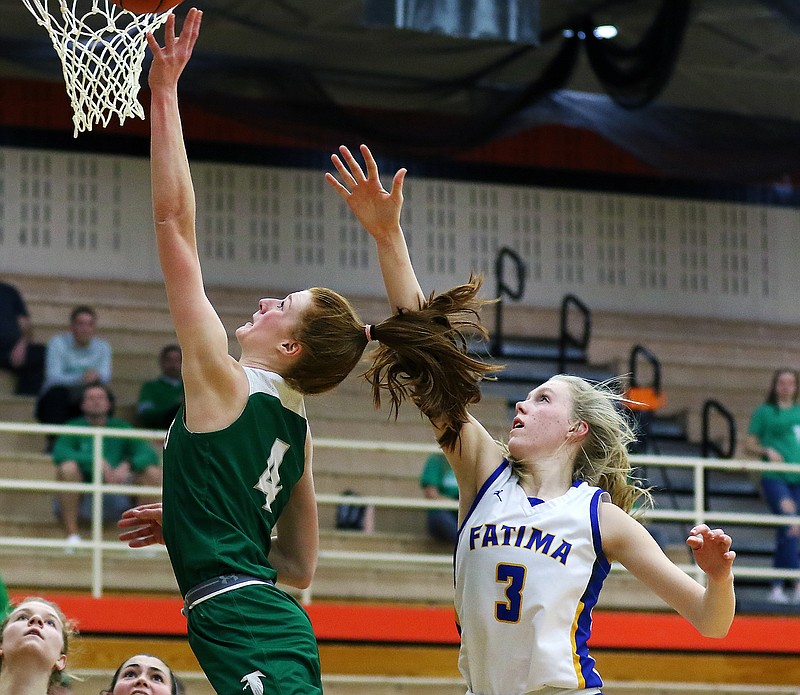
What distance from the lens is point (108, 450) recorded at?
8500 millimetres

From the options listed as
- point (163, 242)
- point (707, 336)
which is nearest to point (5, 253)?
point (707, 336)

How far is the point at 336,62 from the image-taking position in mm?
9914

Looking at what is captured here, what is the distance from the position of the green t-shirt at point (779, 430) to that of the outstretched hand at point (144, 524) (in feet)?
20.6

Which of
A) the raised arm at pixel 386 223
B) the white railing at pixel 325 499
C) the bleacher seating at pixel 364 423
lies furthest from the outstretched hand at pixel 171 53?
the white railing at pixel 325 499

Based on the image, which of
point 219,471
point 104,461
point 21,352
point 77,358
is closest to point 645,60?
point 77,358

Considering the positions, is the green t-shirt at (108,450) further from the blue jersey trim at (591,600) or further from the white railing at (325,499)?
the blue jersey trim at (591,600)

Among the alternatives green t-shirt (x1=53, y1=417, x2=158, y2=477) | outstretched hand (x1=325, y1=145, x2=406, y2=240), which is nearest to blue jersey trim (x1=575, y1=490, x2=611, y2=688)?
outstretched hand (x1=325, y1=145, x2=406, y2=240)

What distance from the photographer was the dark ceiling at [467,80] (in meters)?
9.48

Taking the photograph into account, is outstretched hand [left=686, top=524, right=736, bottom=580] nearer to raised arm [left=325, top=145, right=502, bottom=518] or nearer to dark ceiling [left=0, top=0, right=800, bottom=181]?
raised arm [left=325, top=145, right=502, bottom=518]

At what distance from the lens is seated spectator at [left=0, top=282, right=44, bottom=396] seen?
32.6ft

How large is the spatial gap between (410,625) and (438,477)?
1385 millimetres

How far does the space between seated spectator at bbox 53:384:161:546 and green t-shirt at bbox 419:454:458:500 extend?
166 centimetres

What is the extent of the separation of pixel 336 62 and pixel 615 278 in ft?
13.8

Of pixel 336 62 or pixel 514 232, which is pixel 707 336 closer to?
pixel 514 232
